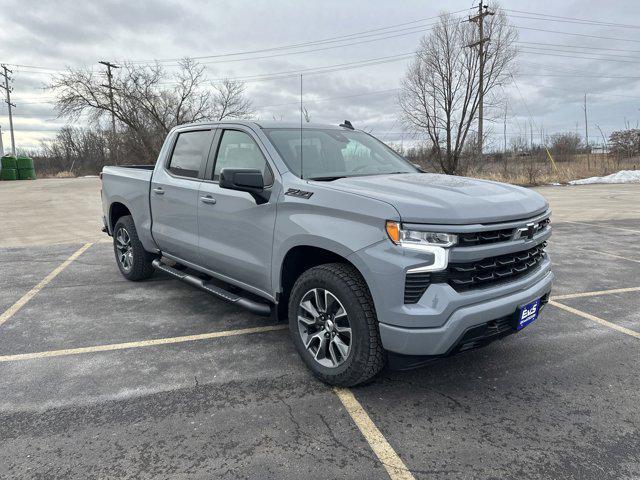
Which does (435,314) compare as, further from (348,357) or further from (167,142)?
(167,142)

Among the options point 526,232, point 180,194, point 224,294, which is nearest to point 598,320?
point 526,232

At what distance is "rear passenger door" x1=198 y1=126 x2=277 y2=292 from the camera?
3662 mm

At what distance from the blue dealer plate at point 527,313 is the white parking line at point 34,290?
15.4 feet

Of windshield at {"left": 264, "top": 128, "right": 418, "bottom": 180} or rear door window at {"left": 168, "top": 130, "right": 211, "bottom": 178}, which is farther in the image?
rear door window at {"left": 168, "top": 130, "right": 211, "bottom": 178}

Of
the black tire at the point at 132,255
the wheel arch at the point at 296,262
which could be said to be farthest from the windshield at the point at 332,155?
the black tire at the point at 132,255

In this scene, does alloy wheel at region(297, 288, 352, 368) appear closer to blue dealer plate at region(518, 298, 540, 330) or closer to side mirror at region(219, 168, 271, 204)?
side mirror at region(219, 168, 271, 204)

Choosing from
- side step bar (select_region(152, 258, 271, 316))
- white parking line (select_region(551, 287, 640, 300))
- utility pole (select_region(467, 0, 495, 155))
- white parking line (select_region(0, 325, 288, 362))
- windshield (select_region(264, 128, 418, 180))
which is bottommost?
white parking line (select_region(551, 287, 640, 300))

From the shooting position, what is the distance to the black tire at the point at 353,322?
2.93 m

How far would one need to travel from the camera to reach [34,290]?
5738 millimetres

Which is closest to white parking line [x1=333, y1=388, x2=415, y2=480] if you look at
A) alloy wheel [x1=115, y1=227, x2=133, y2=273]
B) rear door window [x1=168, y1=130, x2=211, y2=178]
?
rear door window [x1=168, y1=130, x2=211, y2=178]

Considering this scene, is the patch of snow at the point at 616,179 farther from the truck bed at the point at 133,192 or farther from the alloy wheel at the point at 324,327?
the alloy wheel at the point at 324,327

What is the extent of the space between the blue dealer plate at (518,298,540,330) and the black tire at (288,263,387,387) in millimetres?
933

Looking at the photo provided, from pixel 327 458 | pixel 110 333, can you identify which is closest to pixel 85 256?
pixel 110 333

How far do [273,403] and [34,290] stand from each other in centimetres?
417
